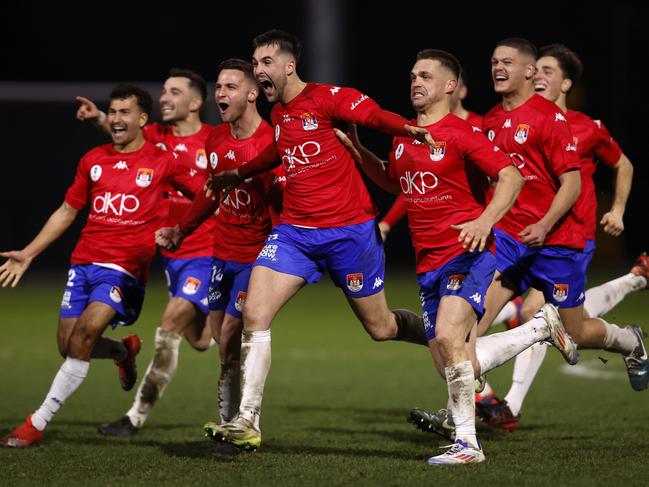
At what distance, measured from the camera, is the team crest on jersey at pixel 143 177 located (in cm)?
830

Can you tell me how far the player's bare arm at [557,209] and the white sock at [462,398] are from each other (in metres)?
1.00

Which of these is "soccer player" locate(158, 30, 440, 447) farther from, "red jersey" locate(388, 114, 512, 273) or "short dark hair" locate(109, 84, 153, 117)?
"short dark hair" locate(109, 84, 153, 117)

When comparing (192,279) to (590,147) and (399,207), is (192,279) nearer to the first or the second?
(399,207)

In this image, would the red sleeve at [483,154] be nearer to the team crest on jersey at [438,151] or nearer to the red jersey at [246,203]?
the team crest on jersey at [438,151]

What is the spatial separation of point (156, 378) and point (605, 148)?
372 cm

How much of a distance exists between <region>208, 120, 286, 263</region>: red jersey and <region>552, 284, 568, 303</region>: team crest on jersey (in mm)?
1974

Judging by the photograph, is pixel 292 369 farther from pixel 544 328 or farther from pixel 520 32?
pixel 520 32

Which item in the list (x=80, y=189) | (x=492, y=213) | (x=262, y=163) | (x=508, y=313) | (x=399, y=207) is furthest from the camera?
(x=508, y=313)

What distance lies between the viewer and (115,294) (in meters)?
8.06

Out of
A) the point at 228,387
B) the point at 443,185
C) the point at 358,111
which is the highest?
the point at 358,111

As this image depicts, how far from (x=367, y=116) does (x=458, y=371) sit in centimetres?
157

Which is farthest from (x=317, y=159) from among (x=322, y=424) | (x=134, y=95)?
(x=322, y=424)

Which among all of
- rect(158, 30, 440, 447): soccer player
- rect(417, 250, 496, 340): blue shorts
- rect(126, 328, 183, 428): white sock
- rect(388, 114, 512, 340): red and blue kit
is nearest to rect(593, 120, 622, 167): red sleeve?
rect(388, 114, 512, 340): red and blue kit

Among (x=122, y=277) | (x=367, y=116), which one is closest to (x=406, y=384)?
(x=122, y=277)
